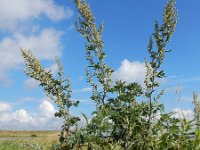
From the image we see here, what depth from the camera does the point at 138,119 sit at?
17.7ft

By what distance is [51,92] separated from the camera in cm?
637

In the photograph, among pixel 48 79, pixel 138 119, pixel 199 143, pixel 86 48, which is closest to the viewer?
pixel 199 143

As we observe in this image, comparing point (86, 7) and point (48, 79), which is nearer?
point (48, 79)

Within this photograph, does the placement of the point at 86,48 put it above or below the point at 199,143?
above

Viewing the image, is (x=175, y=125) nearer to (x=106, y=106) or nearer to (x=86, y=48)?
(x=106, y=106)

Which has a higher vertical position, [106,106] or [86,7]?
[86,7]

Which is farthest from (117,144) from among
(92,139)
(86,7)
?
(86,7)

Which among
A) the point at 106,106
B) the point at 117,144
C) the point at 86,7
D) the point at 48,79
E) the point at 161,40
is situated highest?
the point at 86,7

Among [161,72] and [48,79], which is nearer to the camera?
[161,72]

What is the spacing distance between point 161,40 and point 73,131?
174 centimetres

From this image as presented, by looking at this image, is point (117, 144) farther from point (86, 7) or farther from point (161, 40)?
point (86, 7)

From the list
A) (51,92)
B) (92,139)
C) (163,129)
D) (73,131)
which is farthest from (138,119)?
(51,92)

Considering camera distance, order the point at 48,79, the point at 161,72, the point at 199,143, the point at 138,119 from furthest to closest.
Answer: the point at 48,79, the point at 161,72, the point at 138,119, the point at 199,143

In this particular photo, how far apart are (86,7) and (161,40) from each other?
1.67 m
